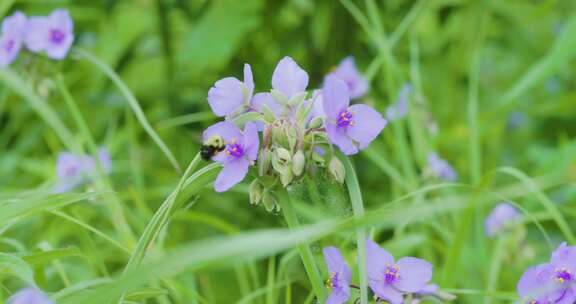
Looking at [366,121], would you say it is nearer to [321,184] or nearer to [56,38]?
[321,184]

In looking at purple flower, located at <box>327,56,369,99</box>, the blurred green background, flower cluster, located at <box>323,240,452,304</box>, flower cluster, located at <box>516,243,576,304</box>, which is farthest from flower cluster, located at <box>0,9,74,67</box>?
flower cluster, located at <box>516,243,576,304</box>

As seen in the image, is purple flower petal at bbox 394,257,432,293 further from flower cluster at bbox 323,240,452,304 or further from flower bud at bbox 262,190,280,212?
flower bud at bbox 262,190,280,212

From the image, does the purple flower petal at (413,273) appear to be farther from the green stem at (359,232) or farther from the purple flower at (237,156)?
the purple flower at (237,156)

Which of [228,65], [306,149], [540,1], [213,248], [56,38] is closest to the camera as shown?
[213,248]

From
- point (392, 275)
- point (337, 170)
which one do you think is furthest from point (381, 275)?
point (337, 170)

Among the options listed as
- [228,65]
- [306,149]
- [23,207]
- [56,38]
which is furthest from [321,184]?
[228,65]

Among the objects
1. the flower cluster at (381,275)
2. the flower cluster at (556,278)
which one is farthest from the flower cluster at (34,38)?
the flower cluster at (556,278)

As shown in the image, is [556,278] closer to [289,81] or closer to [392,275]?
[392,275]
